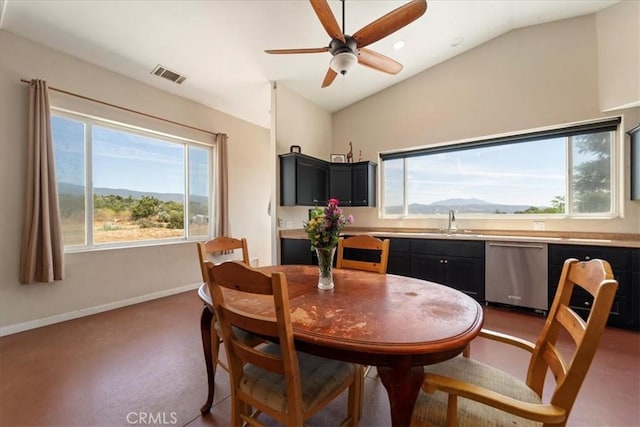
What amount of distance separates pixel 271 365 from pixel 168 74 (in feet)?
12.5

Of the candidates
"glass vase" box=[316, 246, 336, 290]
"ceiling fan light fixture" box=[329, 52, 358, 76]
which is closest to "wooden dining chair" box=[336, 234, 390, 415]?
"glass vase" box=[316, 246, 336, 290]

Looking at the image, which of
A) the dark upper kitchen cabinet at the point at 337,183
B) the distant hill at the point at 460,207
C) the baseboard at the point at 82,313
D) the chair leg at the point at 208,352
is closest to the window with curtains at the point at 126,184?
the baseboard at the point at 82,313

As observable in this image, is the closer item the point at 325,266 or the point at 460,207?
the point at 325,266

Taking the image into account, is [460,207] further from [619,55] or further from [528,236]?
[619,55]

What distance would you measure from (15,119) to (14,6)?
1008 mm

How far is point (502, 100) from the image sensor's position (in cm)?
368

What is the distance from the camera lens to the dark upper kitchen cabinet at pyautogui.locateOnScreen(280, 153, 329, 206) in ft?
12.5

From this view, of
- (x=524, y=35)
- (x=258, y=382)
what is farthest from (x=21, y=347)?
(x=524, y=35)

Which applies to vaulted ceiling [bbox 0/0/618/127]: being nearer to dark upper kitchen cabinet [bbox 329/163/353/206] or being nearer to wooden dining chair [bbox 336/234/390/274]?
dark upper kitchen cabinet [bbox 329/163/353/206]

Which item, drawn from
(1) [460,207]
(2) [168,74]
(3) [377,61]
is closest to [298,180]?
(3) [377,61]

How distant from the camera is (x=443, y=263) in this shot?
3658 mm

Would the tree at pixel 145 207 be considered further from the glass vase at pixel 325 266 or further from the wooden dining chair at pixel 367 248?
the glass vase at pixel 325 266

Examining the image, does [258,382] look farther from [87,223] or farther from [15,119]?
[15,119]

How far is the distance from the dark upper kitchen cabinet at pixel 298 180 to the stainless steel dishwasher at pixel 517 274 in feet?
8.01
